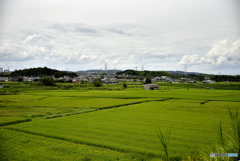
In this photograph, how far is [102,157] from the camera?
458 inches

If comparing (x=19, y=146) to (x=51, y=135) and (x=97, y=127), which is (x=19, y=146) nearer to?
(x=51, y=135)

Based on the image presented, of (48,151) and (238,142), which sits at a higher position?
(238,142)

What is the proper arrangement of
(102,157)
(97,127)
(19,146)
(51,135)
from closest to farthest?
(102,157)
(19,146)
(51,135)
(97,127)

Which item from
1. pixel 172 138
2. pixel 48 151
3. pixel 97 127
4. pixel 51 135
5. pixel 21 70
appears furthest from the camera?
pixel 21 70

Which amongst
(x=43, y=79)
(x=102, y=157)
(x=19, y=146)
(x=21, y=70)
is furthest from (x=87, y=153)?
(x=21, y=70)

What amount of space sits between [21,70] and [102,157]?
187281mm

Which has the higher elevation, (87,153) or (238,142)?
(238,142)

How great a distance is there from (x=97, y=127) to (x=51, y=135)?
444cm

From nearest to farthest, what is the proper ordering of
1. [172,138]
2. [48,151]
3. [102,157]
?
[102,157] → [48,151] → [172,138]

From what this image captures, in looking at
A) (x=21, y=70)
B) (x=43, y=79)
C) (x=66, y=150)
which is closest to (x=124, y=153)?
(x=66, y=150)

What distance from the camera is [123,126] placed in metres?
19.0

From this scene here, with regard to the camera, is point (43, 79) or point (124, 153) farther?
point (43, 79)

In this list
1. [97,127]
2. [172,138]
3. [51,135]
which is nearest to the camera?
[172,138]

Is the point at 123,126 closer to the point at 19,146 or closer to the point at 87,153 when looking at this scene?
the point at 87,153
